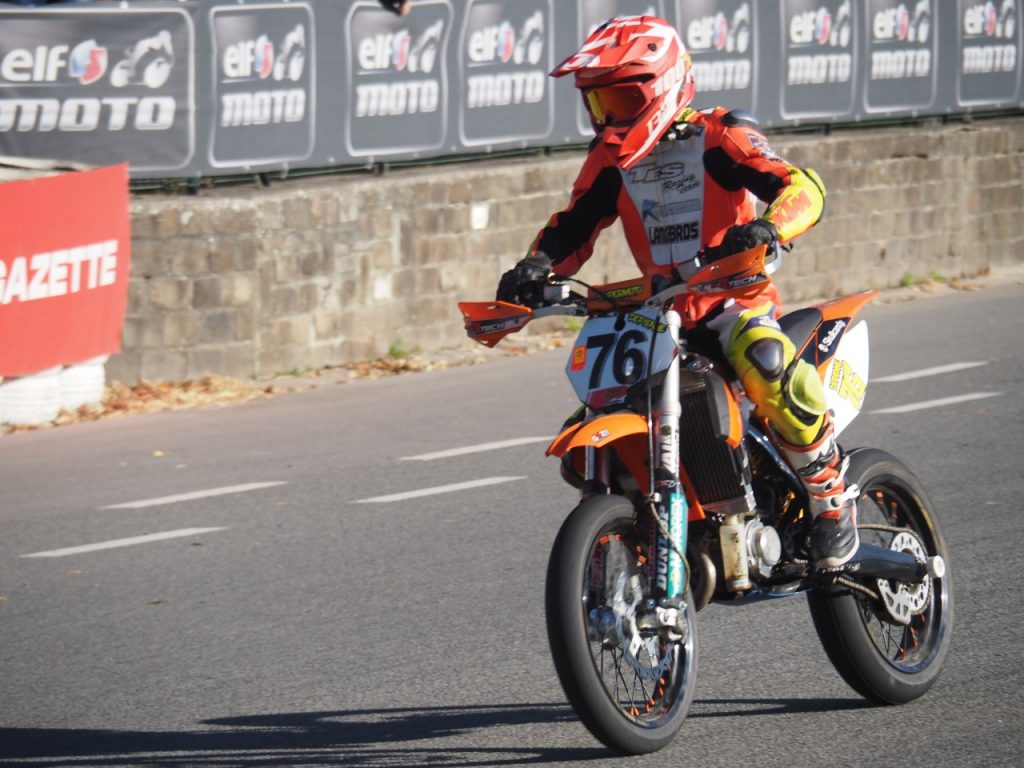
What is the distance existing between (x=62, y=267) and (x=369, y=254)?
2580mm

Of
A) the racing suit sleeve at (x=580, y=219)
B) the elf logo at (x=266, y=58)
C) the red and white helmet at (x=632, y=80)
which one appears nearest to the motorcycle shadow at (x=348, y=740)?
the racing suit sleeve at (x=580, y=219)

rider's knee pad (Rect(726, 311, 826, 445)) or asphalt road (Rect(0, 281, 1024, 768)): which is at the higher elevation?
rider's knee pad (Rect(726, 311, 826, 445))

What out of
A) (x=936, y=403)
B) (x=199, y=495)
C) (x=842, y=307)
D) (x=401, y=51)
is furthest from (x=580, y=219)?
(x=401, y=51)

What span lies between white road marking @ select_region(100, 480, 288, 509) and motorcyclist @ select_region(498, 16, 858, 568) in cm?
386

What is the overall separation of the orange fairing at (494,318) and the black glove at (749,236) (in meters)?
0.60

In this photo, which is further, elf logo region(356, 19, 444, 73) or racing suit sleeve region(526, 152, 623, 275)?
elf logo region(356, 19, 444, 73)

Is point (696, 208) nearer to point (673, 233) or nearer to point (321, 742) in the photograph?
point (673, 233)

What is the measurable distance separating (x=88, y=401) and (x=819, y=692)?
A: 6602 mm

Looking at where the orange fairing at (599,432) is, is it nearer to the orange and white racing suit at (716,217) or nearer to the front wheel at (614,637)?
the front wheel at (614,637)

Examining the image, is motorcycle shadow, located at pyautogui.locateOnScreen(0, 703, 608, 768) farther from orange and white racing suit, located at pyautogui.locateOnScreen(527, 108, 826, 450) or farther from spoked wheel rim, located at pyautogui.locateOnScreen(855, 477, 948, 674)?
orange and white racing suit, located at pyautogui.locateOnScreen(527, 108, 826, 450)

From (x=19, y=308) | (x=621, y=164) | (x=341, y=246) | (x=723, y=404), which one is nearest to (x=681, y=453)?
(x=723, y=404)

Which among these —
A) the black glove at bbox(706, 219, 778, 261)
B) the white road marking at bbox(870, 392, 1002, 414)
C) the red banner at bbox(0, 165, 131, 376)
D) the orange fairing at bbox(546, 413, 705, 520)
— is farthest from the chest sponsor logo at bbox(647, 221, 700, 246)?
the red banner at bbox(0, 165, 131, 376)

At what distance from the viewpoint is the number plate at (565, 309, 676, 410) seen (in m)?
4.77

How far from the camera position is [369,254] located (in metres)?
12.6
